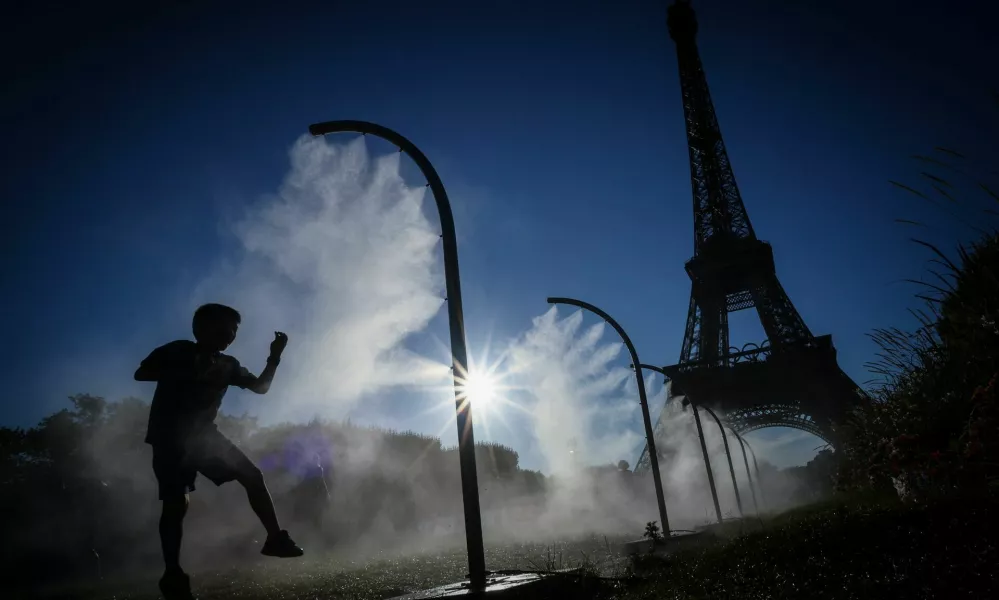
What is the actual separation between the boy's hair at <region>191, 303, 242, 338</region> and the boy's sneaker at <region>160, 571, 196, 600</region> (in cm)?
148

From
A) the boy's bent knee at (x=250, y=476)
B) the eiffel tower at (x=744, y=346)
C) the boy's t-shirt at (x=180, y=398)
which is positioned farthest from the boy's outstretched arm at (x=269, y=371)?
the eiffel tower at (x=744, y=346)

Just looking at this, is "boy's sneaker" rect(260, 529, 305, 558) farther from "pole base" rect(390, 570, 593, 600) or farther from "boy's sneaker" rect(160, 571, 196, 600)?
"pole base" rect(390, 570, 593, 600)

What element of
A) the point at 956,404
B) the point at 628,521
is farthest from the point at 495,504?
the point at 956,404

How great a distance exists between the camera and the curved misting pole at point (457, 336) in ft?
12.4

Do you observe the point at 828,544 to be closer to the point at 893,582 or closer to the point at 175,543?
the point at 893,582

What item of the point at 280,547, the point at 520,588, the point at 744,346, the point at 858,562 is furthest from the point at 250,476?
the point at 744,346

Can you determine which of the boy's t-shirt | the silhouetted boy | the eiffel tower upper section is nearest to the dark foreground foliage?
the silhouetted boy

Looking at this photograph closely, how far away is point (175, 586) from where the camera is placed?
3.14 metres

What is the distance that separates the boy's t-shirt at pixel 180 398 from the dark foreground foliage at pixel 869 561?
11.4 ft

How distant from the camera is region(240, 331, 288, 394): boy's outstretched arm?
3731 mm

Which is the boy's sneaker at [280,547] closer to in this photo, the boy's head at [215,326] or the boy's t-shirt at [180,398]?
the boy's t-shirt at [180,398]

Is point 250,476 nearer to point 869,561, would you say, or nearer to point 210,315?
point 210,315

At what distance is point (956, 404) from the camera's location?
183 inches

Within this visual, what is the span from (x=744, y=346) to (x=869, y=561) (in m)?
34.4
